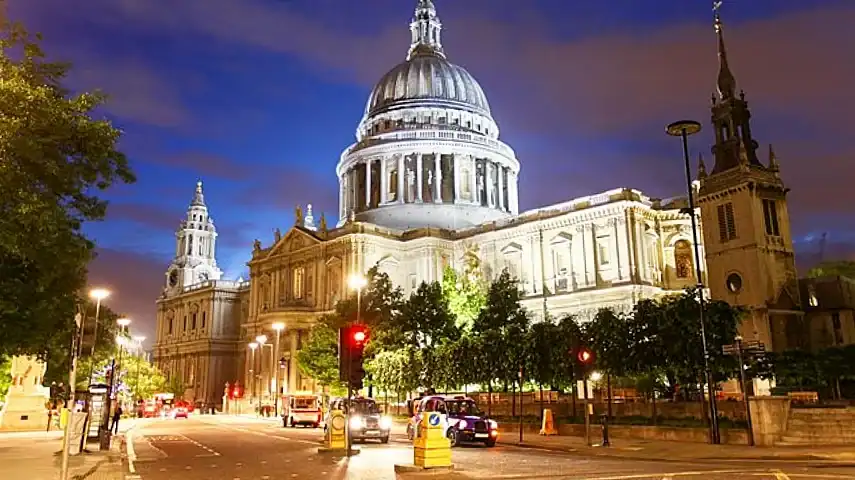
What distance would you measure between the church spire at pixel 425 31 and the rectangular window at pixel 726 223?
64.6 meters

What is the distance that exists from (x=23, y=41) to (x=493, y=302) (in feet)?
125

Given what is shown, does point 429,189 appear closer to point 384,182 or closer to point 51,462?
point 384,182

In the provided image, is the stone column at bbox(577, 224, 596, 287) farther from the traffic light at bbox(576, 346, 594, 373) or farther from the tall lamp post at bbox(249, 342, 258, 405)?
the tall lamp post at bbox(249, 342, 258, 405)

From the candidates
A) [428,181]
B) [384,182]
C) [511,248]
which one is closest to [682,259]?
[511,248]

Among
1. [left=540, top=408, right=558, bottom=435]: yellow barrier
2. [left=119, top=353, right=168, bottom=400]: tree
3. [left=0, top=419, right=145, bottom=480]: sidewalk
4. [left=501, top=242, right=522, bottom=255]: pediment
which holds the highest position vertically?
[left=501, top=242, right=522, bottom=255]: pediment

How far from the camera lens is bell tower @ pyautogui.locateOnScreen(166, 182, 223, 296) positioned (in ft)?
377

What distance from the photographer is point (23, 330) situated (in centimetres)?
2162

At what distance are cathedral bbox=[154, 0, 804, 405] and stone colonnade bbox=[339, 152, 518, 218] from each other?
0.61 feet

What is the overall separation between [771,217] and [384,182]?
50.2 meters

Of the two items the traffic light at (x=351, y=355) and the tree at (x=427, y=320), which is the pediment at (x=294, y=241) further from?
the traffic light at (x=351, y=355)

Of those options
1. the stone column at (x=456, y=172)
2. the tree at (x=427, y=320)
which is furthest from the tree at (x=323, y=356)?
the stone column at (x=456, y=172)

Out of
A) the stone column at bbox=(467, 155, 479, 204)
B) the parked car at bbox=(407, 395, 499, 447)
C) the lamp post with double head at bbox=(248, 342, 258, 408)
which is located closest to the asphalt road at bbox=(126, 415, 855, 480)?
the parked car at bbox=(407, 395, 499, 447)

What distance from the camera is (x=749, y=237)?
45.3 metres

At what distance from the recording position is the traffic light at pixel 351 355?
20891mm
